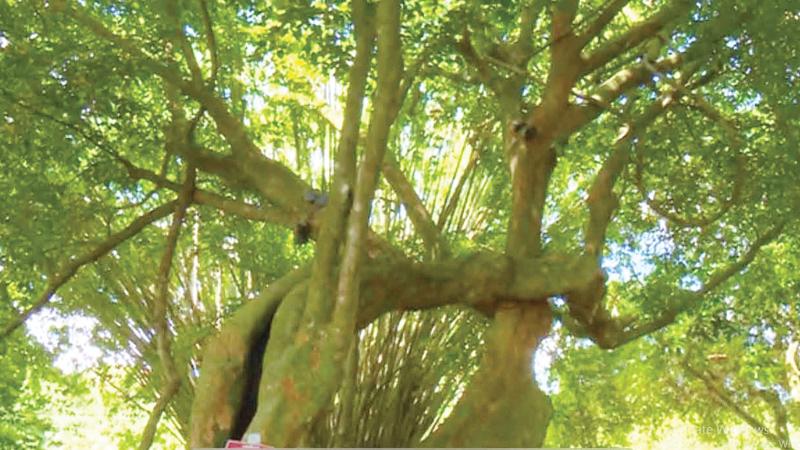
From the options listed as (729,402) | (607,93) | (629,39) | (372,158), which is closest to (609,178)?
Answer: (607,93)

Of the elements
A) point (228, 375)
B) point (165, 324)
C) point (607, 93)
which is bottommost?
point (228, 375)

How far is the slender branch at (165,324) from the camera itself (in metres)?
4.88

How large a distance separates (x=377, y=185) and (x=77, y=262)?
1857mm

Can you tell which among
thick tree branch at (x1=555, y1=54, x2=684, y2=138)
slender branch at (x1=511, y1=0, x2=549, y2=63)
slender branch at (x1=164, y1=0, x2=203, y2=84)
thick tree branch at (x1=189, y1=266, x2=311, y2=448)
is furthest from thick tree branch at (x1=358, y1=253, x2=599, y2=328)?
slender branch at (x1=164, y1=0, x2=203, y2=84)

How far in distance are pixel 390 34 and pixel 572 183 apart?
582 cm

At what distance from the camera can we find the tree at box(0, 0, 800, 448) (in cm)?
511

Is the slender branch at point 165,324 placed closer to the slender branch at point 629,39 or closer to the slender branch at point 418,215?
the slender branch at point 418,215

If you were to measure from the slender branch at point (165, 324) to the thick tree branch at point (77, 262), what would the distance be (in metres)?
0.16

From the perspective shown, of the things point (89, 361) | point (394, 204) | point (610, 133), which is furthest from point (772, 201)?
point (89, 361)

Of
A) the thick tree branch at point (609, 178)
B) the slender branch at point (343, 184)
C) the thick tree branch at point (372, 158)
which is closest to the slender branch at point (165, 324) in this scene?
the slender branch at point (343, 184)

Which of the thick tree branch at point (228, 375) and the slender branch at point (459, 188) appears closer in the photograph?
the thick tree branch at point (228, 375)

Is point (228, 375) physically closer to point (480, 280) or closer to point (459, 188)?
point (480, 280)

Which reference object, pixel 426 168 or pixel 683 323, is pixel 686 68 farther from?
pixel 683 323

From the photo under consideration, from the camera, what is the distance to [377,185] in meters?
5.39
